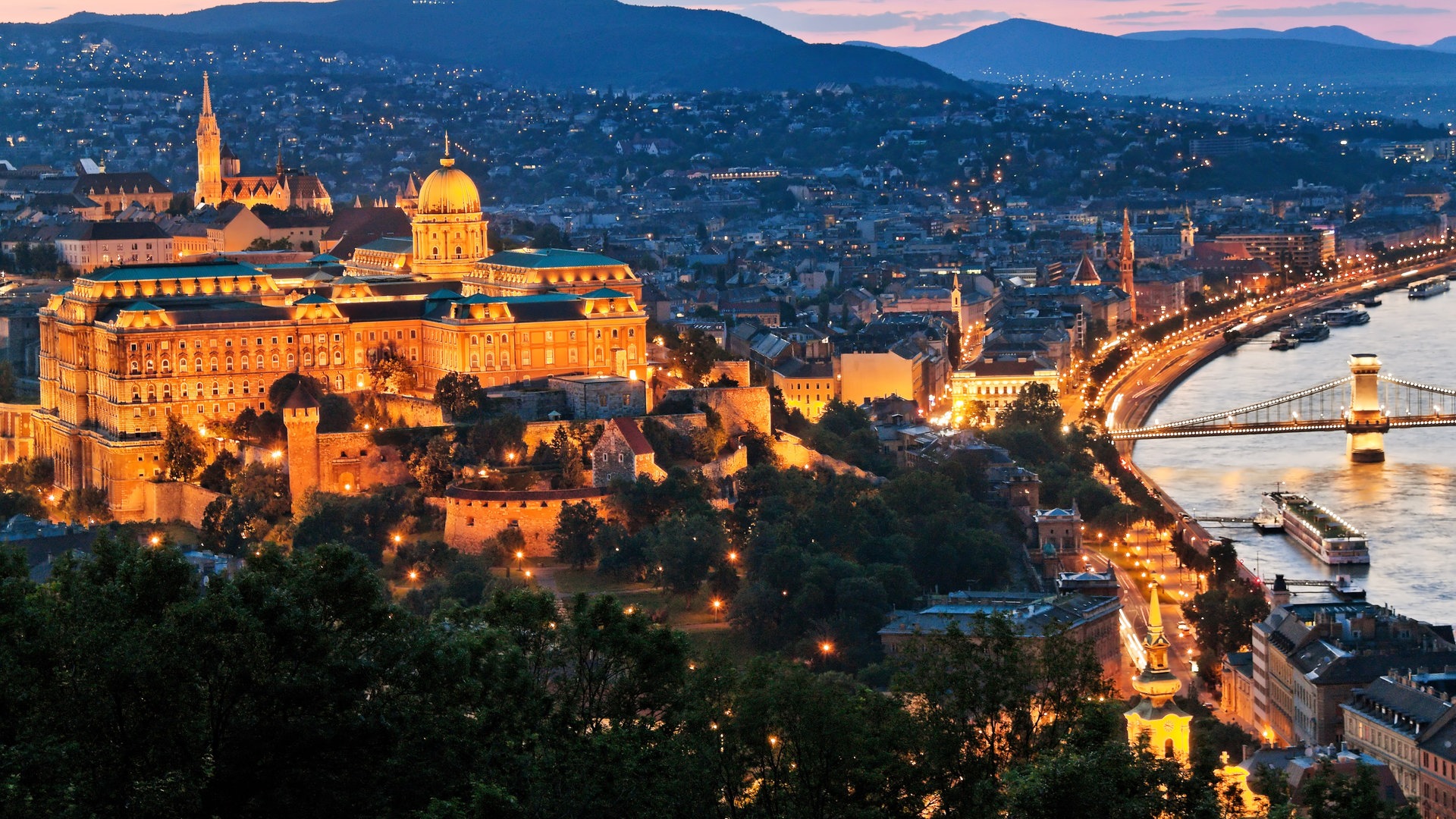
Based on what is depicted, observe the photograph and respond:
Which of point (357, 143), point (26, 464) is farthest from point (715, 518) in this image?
point (357, 143)

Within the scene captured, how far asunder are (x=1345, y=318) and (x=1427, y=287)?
50.9 feet

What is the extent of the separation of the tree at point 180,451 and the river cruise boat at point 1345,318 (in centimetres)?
5877

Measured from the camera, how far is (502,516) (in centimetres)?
3709

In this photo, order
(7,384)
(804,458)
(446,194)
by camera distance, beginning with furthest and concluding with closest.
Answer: (7,384) < (446,194) < (804,458)

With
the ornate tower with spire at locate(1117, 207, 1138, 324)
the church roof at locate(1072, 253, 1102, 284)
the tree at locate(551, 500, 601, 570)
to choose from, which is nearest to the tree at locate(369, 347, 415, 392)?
the tree at locate(551, 500, 601, 570)

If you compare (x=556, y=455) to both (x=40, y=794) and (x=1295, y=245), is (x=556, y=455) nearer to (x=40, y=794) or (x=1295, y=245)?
(x=40, y=794)

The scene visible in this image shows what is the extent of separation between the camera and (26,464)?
44.1 meters

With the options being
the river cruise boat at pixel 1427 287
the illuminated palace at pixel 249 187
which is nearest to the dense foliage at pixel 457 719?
the illuminated palace at pixel 249 187

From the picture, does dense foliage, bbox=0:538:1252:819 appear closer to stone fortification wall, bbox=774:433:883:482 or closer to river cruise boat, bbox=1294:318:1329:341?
stone fortification wall, bbox=774:433:883:482

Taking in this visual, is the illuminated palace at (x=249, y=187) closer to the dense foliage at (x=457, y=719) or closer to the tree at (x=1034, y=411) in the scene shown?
the tree at (x=1034, y=411)

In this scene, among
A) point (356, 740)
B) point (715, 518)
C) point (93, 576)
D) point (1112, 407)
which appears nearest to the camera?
point (356, 740)

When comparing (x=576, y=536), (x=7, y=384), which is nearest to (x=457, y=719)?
(x=576, y=536)

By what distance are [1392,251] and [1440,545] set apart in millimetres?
77224

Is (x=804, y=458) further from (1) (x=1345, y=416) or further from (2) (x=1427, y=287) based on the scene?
(2) (x=1427, y=287)
